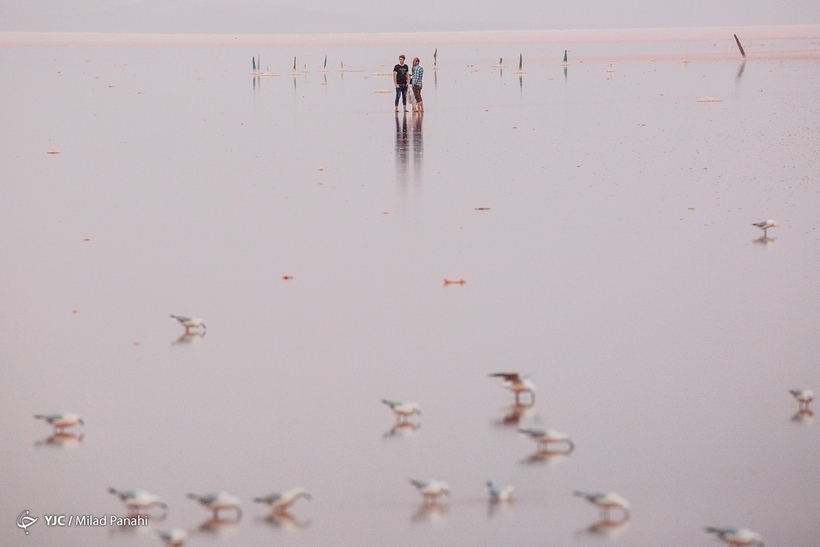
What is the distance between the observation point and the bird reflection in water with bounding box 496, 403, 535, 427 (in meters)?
9.52

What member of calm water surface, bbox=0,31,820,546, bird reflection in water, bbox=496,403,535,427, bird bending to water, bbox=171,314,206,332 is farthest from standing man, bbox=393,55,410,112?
bird reflection in water, bbox=496,403,535,427

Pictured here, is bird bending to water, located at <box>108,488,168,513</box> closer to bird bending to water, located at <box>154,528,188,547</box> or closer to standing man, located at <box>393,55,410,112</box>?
bird bending to water, located at <box>154,528,188,547</box>

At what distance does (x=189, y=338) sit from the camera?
38.1 feet

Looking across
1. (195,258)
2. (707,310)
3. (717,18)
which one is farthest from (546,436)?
(717,18)

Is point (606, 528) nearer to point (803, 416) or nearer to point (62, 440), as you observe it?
point (803, 416)

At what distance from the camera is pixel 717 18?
474 ft

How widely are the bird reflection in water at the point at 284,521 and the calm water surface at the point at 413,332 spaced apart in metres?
0.03

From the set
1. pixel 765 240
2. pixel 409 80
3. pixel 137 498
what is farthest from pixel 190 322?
pixel 409 80

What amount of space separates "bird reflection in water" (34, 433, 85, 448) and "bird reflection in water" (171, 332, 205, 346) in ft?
7.32

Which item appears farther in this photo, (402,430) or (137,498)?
(402,430)

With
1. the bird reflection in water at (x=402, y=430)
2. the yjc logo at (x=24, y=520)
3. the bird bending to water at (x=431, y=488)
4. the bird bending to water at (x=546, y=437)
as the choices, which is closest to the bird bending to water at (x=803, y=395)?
the bird bending to water at (x=546, y=437)

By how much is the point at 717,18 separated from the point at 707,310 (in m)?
139

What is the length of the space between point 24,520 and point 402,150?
55.9ft

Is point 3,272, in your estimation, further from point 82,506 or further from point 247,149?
point 247,149
